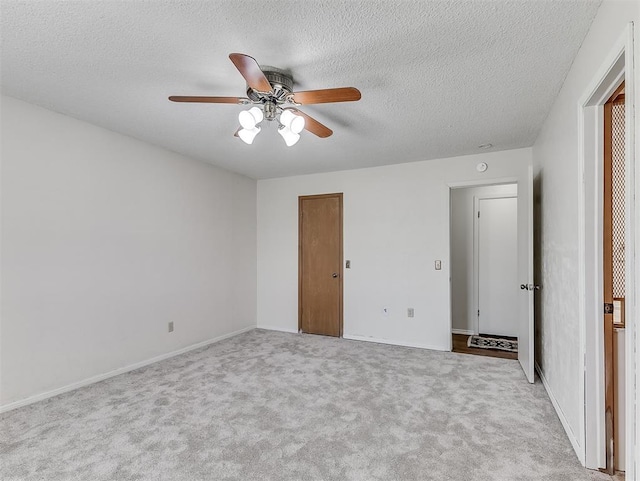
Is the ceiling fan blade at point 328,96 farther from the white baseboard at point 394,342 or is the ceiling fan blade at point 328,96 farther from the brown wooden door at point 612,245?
the white baseboard at point 394,342

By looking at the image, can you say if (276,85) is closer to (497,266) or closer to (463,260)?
(463,260)

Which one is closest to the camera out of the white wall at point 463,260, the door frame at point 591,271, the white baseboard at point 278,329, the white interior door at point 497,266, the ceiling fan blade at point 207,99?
the door frame at point 591,271

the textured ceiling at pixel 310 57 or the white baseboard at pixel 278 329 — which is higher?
the textured ceiling at pixel 310 57

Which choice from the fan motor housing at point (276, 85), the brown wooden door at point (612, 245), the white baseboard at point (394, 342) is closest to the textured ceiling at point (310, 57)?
the fan motor housing at point (276, 85)

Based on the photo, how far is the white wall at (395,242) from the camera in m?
4.09

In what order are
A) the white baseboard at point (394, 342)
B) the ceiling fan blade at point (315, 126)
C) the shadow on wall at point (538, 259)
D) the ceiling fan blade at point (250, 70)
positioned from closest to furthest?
the ceiling fan blade at point (250, 70) < the ceiling fan blade at point (315, 126) < the shadow on wall at point (538, 259) < the white baseboard at point (394, 342)

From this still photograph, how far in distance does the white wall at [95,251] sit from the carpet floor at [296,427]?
38 centimetres

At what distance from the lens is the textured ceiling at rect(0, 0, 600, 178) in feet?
5.19

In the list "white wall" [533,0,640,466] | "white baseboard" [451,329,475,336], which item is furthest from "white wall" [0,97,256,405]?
"white wall" [533,0,640,466]

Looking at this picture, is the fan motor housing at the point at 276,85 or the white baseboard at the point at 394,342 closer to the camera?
the fan motor housing at the point at 276,85

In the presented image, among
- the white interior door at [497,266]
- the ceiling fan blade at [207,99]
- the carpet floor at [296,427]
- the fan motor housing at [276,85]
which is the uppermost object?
the fan motor housing at [276,85]

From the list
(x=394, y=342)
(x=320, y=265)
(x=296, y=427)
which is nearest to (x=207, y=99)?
(x=296, y=427)

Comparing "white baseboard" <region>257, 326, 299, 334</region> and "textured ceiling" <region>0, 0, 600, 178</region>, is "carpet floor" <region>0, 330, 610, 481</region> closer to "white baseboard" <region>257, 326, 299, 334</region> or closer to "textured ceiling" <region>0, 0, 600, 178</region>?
"white baseboard" <region>257, 326, 299, 334</region>

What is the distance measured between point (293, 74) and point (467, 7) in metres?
1.05
